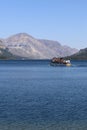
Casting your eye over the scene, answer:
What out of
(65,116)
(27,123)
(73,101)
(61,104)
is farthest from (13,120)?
(73,101)

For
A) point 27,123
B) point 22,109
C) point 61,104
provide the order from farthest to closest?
point 61,104 < point 22,109 < point 27,123

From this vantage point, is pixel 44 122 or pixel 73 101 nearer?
pixel 44 122

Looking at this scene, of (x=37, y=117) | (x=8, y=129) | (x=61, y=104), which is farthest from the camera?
(x=61, y=104)

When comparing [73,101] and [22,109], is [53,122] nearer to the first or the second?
[22,109]

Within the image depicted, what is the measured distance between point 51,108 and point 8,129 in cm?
1567

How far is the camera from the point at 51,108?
2345 inches

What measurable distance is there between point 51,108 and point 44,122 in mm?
10851

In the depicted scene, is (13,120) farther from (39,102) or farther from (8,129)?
(39,102)

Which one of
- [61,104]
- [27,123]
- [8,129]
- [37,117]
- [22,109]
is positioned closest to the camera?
[8,129]

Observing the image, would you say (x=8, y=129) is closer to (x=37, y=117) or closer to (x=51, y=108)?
(x=37, y=117)

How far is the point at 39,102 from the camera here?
6650cm

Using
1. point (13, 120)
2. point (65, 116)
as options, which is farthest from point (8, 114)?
point (65, 116)

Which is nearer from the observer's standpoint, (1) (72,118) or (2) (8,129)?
(2) (8,129)

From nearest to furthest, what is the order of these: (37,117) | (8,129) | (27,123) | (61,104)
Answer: (8,129), (27,123), (37,117), (61,104)
